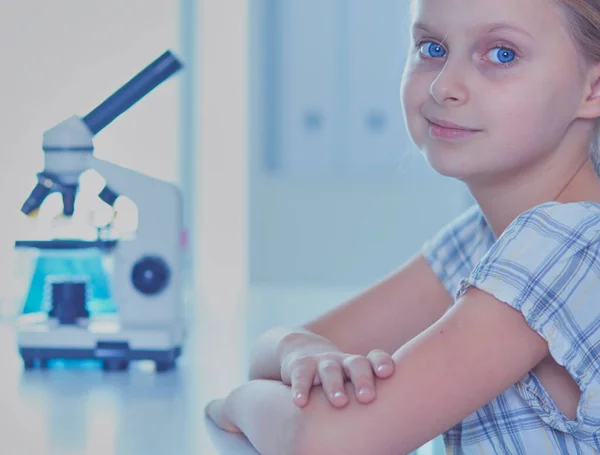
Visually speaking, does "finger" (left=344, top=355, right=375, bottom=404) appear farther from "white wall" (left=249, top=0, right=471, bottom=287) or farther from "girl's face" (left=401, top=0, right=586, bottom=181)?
"white wall" (left=249, top=0, right=471, bottom=287)

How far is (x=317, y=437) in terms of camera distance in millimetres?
826

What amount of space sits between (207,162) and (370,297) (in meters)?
2.02

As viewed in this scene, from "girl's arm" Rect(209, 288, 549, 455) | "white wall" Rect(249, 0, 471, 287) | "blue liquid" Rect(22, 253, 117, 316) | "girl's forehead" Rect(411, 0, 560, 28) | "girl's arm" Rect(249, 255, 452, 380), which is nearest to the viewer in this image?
"girl's arm" Rect(209, 288, 549, 455)

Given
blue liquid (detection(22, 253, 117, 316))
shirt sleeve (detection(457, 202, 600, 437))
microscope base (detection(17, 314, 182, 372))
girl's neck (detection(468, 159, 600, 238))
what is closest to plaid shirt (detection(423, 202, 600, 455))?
shirt sleeve (detection(457, 202, 600, 437))

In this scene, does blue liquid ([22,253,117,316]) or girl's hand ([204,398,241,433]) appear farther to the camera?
blue liquid ([22,253,117,316])

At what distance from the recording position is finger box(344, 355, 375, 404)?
0.83 meters

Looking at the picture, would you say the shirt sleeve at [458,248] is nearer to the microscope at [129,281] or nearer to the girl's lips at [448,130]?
the girl's lips at [448,130]

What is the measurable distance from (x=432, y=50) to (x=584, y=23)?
162mm

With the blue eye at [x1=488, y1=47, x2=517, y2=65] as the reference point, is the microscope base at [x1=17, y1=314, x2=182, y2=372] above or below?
below

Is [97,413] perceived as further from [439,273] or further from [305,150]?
[305,150]

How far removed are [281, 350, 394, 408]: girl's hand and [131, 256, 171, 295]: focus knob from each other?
506 mm

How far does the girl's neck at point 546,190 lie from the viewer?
3.42 ft

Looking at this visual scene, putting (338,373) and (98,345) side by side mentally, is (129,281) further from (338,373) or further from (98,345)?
(338,373)

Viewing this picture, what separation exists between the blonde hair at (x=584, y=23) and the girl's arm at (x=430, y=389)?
0.96ft
